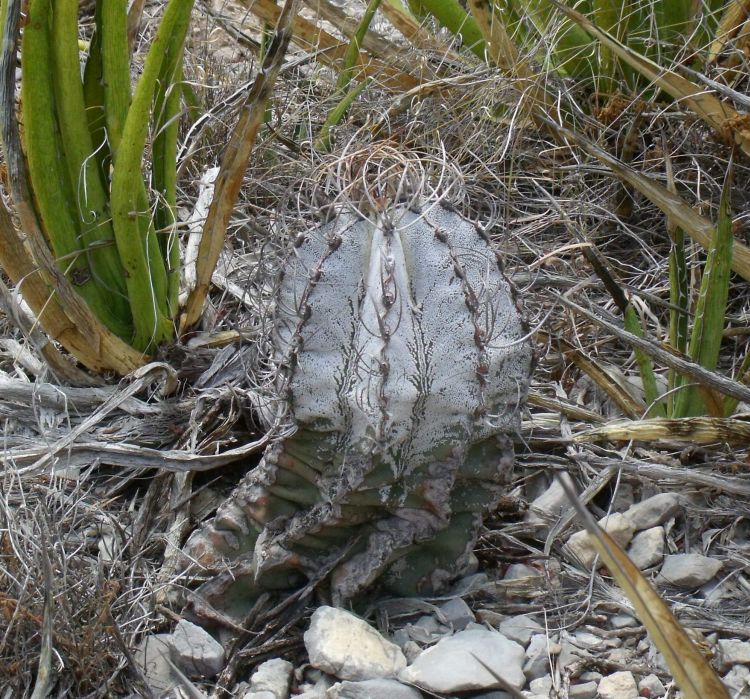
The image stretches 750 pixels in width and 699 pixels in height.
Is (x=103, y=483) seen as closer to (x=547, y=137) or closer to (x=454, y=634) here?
(x=454, y=634)

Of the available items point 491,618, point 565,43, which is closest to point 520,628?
point 491,618

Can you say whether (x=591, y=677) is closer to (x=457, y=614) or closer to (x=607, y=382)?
(x=457, y=614)

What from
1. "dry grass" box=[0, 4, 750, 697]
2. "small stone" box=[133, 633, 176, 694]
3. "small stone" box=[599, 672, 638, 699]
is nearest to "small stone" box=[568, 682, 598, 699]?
"small stone" box=[599, 672, 638, 699]

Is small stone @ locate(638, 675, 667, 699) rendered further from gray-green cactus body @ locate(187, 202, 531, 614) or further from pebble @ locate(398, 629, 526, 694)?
gray-green cactus body @ locate(187, 202, 531, 614)

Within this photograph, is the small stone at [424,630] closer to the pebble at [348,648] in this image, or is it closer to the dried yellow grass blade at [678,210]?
the pebble at [348,648]

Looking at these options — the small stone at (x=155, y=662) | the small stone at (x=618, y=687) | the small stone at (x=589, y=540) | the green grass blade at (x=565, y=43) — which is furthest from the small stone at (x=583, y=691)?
the green grass blade at (x=565, y=43)
